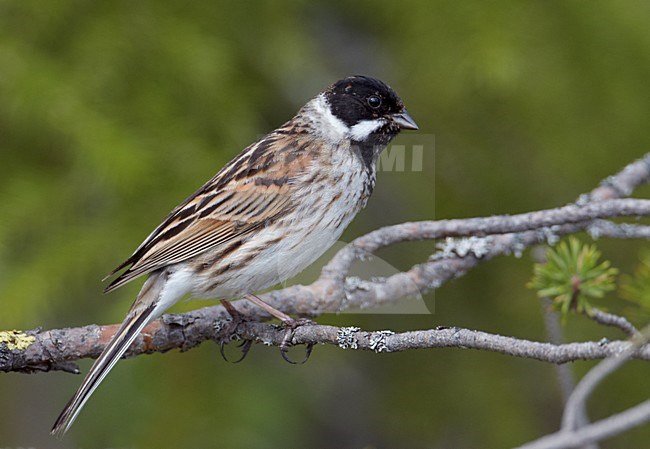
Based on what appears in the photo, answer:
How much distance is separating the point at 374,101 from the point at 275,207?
56 centimetres

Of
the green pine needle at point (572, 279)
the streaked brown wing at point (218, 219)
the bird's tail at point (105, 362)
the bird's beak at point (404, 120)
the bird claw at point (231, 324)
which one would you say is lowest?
the bird's tail at point (105, 362)

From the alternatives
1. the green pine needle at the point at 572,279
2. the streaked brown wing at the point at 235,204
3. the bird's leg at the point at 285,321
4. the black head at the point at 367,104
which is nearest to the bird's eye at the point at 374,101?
the black head at the point at 367,104

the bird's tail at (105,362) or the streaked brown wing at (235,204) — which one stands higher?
the streaked brown wing at (235,204)

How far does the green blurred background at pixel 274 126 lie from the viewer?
9.84 feet

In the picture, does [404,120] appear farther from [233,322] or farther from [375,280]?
[233,322]

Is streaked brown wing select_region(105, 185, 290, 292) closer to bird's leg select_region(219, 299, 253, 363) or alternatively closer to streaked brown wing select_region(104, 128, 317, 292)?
streaked brown wing select_region(104, 128, 317, 292)

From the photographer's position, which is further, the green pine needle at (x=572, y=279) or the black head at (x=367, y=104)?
the black head at (x=367, y=104)

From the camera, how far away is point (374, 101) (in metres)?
3.28

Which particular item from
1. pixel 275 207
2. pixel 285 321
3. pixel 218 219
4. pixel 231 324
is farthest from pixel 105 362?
pixel 275 207

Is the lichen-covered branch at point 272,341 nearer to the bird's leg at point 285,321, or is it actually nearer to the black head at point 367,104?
the bird's leg at point 285,321

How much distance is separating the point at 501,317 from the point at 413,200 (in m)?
0.59

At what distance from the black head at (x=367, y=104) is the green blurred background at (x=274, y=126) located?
0.72ft

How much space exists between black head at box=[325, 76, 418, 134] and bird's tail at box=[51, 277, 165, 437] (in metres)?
1.13

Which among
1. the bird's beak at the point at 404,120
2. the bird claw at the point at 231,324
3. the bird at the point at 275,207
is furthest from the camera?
the bird's beak at the point at 404,120
